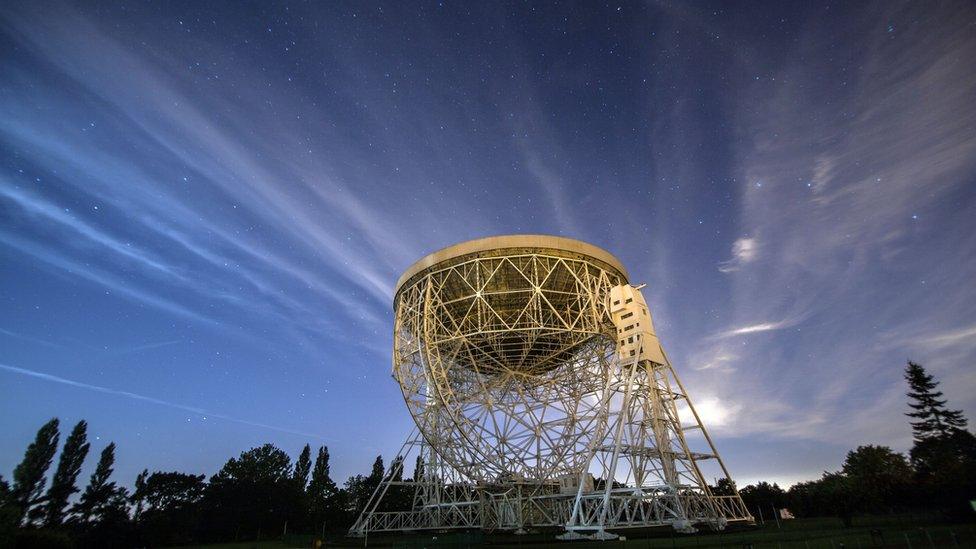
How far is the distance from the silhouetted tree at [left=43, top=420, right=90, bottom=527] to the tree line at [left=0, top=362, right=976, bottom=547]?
71mm

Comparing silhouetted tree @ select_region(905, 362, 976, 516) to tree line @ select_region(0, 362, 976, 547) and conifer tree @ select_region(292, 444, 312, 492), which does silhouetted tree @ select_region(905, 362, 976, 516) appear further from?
conifer tree @ select_region(292, 444, 312, 492)

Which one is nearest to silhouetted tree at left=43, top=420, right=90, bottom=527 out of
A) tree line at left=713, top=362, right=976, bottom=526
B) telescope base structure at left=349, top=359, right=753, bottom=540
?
telescope base structure at left=349, top=359, right=753, bottom=540

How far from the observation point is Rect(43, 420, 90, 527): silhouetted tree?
115ft

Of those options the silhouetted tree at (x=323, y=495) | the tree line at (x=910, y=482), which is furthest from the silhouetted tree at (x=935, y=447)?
the silhouetted tree at (x=323, y=495)

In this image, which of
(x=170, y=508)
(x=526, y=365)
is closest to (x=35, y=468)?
(x=170, y=508)

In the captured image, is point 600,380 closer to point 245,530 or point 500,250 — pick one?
point 500,250

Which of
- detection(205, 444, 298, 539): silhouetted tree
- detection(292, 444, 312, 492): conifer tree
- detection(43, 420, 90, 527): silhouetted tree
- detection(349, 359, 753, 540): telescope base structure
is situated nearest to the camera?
detection(349, 359, 753, 540): telescope base structure

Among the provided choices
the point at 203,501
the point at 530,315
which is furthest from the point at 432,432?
the point at 203,501

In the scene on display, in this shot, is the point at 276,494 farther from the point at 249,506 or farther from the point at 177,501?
the point at 177,501

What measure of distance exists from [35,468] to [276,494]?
17.4 m

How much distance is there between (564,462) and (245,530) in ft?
109

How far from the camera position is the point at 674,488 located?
17.7 metres

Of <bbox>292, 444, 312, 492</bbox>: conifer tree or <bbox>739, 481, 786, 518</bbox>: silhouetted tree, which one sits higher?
<bbox>292, 444, 312, 492</bbox>: conifer tree

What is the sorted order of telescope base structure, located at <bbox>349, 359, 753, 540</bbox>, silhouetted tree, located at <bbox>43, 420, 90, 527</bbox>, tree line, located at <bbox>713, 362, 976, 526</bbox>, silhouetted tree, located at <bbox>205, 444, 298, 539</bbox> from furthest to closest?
silhouetted tree, located at <bbox>205, 444, 298, 539</bbox>
silhouetted tree, located at <bbox>43, 420, 90, 527</bbox>
tree line, located at <bbox>713, 362, 976, 526</bbox>
telescope base structure, located at <bbox>349, 359, 753, 540</bbox>
